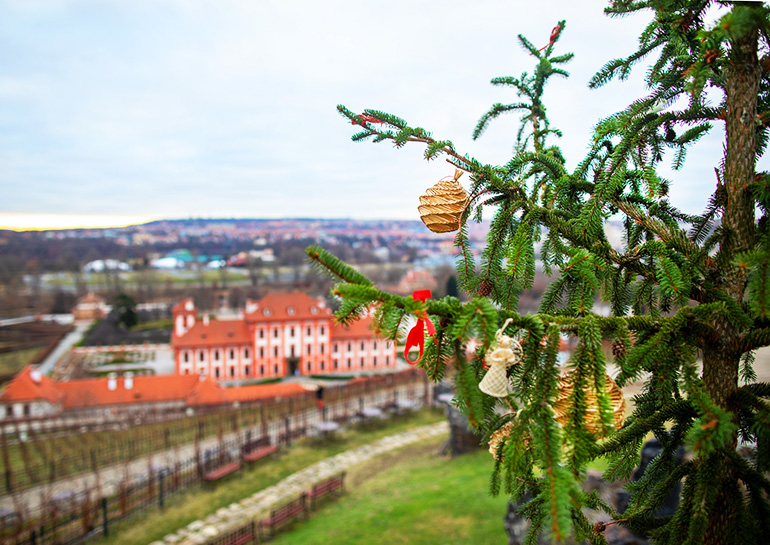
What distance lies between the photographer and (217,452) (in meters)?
16.3

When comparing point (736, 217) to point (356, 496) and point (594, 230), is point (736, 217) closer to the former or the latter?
point (594, 230)

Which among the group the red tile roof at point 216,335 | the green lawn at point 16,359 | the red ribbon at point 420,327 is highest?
the red ribbon at point 420,327

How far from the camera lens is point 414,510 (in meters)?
10.8

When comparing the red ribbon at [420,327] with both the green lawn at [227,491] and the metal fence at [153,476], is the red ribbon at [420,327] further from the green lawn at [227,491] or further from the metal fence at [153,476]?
the green lawn at [227,491]

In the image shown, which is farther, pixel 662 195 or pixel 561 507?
pixel 662 195

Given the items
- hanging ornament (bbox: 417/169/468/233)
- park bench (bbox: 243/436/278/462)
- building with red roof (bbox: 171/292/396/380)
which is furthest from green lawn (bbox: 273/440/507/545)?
building with red roof (bbox: 171/292/396/380)

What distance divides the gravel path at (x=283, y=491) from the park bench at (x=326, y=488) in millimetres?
761

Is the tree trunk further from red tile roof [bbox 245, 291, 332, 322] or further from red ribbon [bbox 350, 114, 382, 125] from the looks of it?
red tile roof [bbox 245, 291, 332, 322]

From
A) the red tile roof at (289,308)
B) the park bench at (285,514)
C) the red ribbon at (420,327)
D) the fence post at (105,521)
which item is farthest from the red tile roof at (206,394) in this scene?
the red ribbon at (420,327)

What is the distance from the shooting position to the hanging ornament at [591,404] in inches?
60.4

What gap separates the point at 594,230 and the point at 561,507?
4.03 feet

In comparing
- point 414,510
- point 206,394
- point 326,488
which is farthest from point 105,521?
point 206,394

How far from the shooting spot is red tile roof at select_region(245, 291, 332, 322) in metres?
33.9

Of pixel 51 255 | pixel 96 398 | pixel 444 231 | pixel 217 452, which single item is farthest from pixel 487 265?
pixel 51 255
